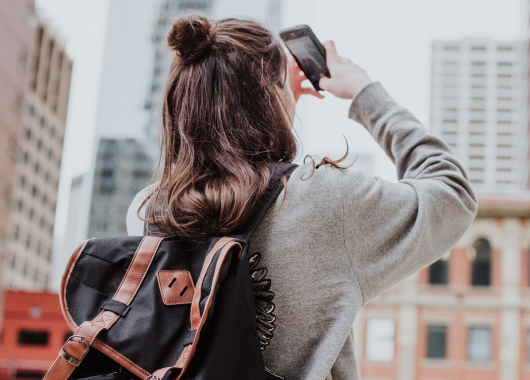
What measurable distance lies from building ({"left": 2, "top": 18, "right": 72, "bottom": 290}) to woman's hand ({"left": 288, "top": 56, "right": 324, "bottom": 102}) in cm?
3115

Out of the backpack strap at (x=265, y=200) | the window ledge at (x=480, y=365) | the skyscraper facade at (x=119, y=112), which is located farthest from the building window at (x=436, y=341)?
the backpack strap at (x=265, y=200)

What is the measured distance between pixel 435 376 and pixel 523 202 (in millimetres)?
4149

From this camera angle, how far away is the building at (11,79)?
20.5 meters

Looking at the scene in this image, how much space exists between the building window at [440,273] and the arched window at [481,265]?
587 mm

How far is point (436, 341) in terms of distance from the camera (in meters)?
11.3

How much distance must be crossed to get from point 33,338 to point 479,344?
10.1m

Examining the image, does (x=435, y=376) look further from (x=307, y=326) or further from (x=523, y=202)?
(x=307, y=326)

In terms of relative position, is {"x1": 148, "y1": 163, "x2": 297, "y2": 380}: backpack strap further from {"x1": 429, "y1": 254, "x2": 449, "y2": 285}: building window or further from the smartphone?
{"x1": 429, "y1": 254, "x2": 449, "y2": 285}: building window

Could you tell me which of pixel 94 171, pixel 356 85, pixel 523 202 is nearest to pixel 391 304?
pixel 523 202

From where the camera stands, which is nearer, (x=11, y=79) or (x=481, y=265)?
(x=481, y=265)

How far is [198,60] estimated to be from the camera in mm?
665

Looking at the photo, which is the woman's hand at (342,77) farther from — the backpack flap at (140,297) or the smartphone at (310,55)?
the backpack flap at (140,297)

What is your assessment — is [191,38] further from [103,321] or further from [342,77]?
[103,321]

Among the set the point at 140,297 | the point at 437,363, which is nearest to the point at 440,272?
the point at 437,363
